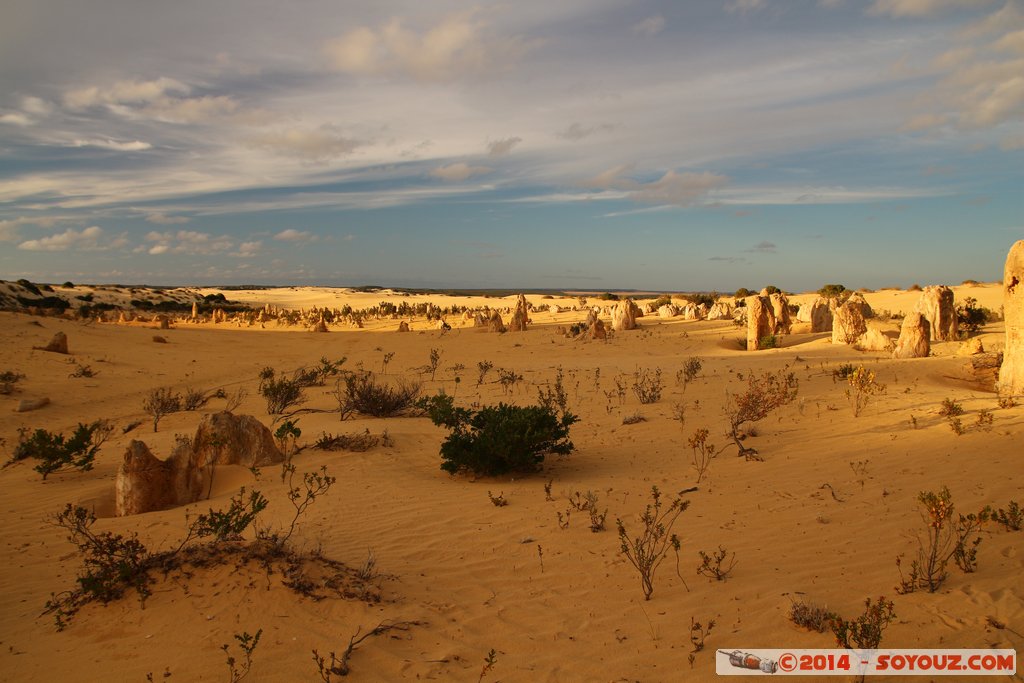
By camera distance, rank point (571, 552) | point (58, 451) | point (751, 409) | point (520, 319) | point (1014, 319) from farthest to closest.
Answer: point (520, 319) < point (1014, 319) < point (751, 409) < point (58, 451) < point (571, 552)

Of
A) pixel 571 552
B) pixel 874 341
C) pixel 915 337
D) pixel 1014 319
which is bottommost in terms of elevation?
pixel 571 552

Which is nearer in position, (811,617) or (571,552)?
(811,617)

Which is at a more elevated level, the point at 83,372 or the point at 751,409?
the point at 751,409

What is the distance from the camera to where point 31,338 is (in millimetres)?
18891

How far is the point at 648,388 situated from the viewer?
12.3m

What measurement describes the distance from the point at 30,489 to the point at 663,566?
7334 mm

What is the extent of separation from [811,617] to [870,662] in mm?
435

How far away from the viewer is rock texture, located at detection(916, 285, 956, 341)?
1586 centimetres

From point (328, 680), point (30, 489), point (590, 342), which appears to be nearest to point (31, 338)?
point (30, 489)

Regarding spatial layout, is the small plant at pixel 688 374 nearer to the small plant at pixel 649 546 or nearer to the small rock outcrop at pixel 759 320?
the small rock outcrop at pixel 759 320

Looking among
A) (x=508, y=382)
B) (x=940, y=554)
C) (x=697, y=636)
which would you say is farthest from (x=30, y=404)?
(x=940, y=554)

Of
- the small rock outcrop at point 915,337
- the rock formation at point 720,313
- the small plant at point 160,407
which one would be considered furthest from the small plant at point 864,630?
the rock formation at point 720,313

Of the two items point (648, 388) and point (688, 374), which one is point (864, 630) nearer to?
point (648, 388)

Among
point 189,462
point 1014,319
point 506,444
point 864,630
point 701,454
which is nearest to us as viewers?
point 864,630
